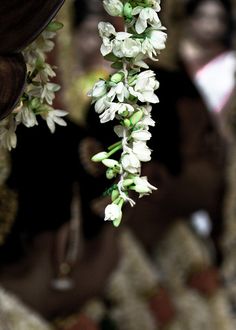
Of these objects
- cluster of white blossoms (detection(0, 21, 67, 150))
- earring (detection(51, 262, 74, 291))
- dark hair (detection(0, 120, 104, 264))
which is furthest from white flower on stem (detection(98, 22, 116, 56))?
earring (detection(51, 262, 74, 291))

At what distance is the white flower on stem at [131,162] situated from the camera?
1.52 m

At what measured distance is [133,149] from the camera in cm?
153

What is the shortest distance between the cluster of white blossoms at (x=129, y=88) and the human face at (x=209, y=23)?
3274 millimetres

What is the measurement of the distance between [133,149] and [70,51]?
2.06 metres

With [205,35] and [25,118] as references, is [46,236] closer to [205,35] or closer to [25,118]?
[25,118]

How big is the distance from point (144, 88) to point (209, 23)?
3482 mm

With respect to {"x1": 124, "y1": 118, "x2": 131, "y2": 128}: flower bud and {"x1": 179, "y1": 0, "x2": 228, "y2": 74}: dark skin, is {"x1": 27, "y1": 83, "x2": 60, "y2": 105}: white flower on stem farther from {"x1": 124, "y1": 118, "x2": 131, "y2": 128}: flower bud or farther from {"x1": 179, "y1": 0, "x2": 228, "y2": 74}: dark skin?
{"x1": 179, "y1": 0, "x2": 228, "y2": 74}: dark skin

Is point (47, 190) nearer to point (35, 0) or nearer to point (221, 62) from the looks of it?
point (35, 0)

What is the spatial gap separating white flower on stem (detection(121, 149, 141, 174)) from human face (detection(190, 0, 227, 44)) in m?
3.30

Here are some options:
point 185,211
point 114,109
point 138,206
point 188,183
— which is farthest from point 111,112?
point 185,211

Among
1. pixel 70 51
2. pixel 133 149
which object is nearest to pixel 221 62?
pixel 70 51

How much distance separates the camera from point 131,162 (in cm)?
152

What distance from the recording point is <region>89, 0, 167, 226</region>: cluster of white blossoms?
152 cm

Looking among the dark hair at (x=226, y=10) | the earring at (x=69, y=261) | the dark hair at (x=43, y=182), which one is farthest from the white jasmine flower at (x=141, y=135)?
the dark hair at (x=226, y=10)
